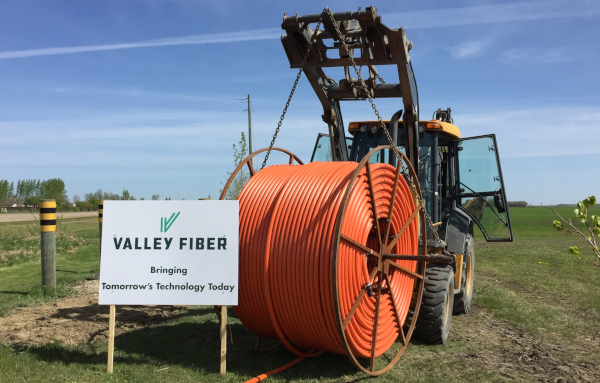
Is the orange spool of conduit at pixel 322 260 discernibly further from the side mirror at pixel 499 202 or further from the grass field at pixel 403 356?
the side mirror at pixel 499 202

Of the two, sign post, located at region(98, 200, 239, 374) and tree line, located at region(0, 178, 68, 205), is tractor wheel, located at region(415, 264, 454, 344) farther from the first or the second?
tree line, located at region(0, 178, 68, 205)

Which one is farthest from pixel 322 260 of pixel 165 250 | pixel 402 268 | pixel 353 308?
pixel 165 250

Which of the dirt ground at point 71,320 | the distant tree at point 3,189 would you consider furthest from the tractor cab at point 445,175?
the distant tree at point 3,189

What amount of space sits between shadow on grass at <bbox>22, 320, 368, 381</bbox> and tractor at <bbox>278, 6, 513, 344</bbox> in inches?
61.5

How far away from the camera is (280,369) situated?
4684 millimetres

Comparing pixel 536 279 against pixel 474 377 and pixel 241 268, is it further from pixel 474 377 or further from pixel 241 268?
pixel 241 268

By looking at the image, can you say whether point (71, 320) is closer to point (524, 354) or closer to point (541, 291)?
point (524, 354)

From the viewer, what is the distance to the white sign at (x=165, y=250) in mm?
4824

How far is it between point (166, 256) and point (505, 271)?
9.60 meters

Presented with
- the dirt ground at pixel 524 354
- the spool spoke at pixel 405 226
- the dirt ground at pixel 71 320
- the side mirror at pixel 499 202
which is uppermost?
the side mirror at pixel 499 202

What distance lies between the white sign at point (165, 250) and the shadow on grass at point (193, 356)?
Answer: 0.67 metres

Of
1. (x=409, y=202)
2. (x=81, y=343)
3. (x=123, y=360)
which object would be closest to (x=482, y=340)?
(x=409, y=202)

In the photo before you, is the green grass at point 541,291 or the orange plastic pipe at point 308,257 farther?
the green grass at point 541,291

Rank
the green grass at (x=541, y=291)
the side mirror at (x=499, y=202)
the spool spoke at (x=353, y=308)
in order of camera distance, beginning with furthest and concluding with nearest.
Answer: the side mirror at (x=499, y=202) < the green grass at (x=541, y=291) < the spool spoke at (x=353, y=308)
